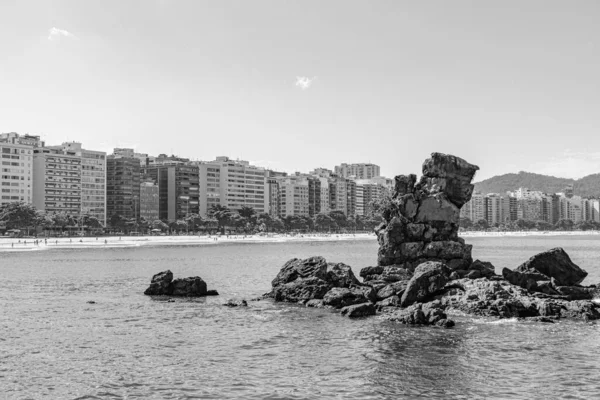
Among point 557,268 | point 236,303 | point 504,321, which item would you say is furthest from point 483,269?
point 236,303

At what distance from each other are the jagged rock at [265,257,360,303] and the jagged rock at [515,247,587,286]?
14178mm

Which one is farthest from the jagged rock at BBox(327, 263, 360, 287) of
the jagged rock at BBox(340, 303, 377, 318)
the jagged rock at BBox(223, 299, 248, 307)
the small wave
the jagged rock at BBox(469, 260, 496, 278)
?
the small wave

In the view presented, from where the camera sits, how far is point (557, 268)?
5081 centimetres

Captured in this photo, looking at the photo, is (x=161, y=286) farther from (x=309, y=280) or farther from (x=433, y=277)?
(x=433, y=277)

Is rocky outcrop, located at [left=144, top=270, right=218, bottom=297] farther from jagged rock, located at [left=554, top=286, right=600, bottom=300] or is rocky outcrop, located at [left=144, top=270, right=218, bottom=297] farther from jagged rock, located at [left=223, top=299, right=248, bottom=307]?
jagged rock, located at [left=554, top=286, right=600, bottom=300]

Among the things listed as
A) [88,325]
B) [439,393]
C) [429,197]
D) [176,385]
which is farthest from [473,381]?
[429,197]

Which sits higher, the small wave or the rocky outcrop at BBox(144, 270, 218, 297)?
the rocky outcrop at BBox(144, 270, 218, 297)

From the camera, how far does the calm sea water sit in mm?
23250

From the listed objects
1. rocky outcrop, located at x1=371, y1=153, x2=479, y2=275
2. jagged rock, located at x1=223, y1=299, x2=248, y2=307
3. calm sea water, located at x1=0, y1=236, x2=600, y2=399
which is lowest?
calm sea water, located at x1=0, y1=236, x2=600, y2=399

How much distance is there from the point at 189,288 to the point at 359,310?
17.4m

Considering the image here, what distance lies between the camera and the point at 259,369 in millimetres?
26312

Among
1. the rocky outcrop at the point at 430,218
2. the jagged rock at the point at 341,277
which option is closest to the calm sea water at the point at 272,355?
the jagged rock at the point at 341,277

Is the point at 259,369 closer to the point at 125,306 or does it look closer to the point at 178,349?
the point at 178,349

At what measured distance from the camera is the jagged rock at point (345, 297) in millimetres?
42281
